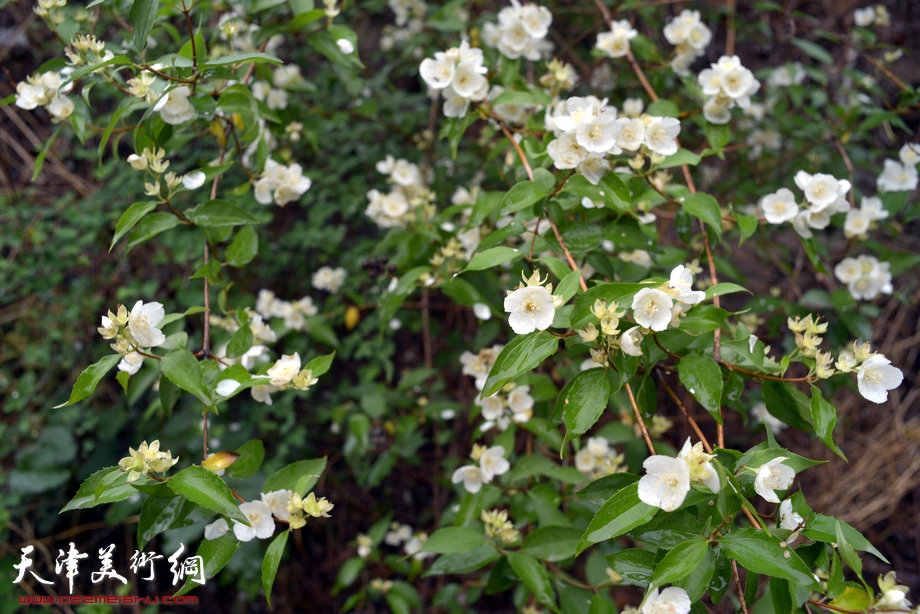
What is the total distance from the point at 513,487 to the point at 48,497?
196 centimetres

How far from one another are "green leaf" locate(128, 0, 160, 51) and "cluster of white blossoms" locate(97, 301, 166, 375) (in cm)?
51

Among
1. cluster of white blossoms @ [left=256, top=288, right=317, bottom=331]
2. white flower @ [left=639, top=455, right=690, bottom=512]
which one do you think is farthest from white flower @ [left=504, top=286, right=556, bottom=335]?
cluster of white blossoms @ [left=256, top=288, right=317, bottom=331]

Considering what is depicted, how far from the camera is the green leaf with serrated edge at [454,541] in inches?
55.7

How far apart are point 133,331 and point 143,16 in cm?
60

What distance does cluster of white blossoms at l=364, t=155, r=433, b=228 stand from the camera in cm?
199

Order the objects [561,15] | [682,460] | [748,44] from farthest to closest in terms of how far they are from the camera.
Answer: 1. [748,44]
2. [561,15]
3. [682,460]

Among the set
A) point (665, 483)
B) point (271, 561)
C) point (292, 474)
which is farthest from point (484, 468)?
point (665, 483)

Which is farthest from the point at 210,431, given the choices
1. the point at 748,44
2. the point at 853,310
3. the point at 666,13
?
the point at 748,44

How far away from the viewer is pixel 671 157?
141 cm

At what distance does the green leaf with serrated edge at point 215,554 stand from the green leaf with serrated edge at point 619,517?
0.64 metres

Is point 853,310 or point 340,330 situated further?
point 340,330

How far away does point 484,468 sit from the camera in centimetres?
164

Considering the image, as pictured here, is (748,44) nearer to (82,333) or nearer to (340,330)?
(340,330)

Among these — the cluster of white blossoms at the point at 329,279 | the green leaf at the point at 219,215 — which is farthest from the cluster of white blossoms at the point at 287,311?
A: the green leaf at the point at 219,215
